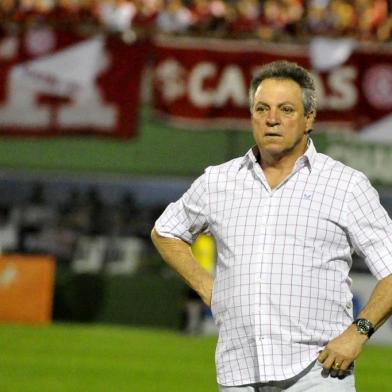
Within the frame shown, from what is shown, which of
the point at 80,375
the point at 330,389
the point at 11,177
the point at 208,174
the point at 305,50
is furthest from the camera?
the point at 11,177

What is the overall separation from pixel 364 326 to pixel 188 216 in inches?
33.1

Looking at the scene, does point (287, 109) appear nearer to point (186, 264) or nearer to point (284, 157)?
point (284, 157)

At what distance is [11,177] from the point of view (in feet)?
65.6

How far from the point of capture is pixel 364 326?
14.7ft

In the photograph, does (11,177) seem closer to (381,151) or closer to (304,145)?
(381,151)

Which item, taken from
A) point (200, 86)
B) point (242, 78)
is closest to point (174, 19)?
point (200, 86)

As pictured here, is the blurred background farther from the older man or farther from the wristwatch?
the wristwatch

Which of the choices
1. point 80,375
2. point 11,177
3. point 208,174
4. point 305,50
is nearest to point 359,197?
point 208,174

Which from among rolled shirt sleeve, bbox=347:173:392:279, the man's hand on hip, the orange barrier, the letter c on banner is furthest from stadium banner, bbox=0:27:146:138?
the man's hand on hip

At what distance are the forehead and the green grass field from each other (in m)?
7.88

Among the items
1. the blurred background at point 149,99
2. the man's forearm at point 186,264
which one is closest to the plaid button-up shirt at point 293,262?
the man's forearm at point 186,264

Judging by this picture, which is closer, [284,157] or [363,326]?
[363,326]

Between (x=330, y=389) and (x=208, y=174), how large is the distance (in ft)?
3.04

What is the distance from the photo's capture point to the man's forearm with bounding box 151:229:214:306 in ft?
15.8
